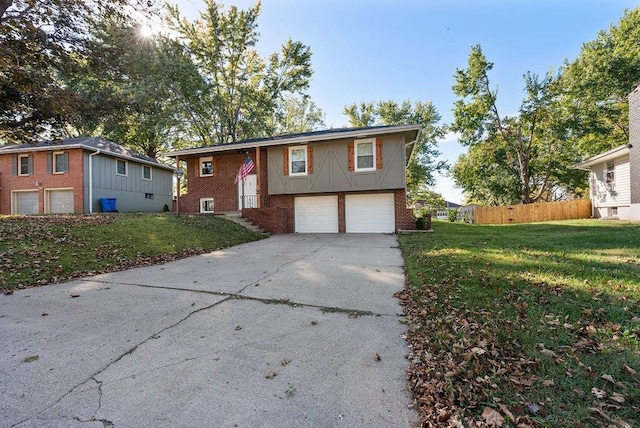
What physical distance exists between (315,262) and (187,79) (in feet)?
62.8

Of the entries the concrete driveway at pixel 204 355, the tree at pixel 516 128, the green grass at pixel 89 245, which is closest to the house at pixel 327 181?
the green grass at pixel 89 245

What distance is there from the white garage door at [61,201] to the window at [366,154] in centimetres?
1617

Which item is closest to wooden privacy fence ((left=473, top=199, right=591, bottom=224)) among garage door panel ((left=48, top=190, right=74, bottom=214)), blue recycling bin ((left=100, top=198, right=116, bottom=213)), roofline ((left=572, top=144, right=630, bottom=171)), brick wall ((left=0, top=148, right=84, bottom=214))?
roofline ((left=572, top=144, right=630, bottom=171))

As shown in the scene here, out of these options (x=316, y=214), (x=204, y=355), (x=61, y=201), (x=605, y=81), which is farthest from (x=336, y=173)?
(x=605, y=81)

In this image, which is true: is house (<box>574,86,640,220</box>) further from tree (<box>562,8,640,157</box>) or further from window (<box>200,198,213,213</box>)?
window (<box>200,198,213,213</box>)

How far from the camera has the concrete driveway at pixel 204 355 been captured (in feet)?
6.24

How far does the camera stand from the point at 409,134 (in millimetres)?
12891

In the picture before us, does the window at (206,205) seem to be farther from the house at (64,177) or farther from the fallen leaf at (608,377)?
the fallen leaf at (608,377)

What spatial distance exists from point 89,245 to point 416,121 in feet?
90.5

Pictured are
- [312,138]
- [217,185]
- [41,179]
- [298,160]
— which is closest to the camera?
[312,138]

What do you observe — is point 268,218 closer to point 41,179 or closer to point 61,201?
point 61,201

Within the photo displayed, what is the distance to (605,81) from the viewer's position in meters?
19.2

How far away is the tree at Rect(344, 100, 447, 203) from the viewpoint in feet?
91.7

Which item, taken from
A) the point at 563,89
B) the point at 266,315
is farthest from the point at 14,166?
the point at 563,89
